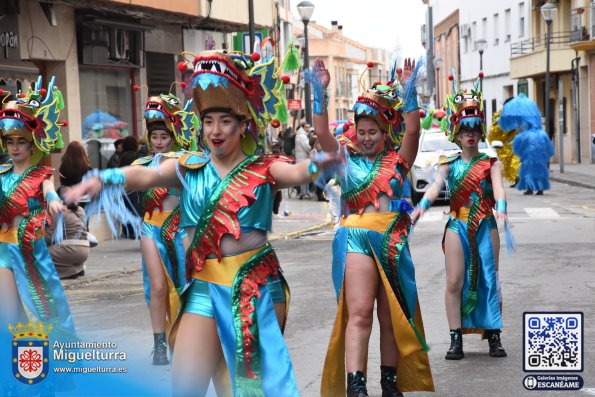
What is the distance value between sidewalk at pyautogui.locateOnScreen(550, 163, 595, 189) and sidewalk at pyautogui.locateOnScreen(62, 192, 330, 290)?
7.58 meters

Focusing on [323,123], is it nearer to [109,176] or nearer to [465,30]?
[109,176]

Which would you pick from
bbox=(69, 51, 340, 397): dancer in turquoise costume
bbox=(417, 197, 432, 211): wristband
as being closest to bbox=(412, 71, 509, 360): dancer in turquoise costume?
bbox=(417, 197, 432, 211): wristband

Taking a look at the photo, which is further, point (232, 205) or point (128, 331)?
point (128, 331)

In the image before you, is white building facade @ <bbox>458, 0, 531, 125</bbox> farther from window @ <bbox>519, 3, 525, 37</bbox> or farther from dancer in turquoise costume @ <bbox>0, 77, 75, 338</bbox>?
dancer in turquoise costume @ <bbox>0, 77, 75, 338</bbox>

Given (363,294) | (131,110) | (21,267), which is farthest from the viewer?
(131,110)

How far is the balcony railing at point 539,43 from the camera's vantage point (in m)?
44.2

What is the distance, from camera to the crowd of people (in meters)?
4.97

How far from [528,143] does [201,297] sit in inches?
889

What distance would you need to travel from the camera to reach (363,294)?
6.63 m

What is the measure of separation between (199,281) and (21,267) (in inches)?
103

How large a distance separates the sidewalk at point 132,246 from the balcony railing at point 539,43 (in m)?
21.1

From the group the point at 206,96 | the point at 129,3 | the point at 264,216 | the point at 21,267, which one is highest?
the point at 129,3

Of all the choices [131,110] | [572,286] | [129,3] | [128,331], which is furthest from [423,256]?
[131,110]

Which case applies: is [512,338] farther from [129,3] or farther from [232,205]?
[129,3]
